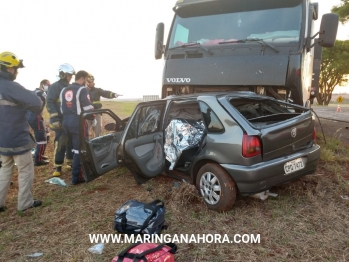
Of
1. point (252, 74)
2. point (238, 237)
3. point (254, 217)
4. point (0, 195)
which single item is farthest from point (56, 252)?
point (252, 74)

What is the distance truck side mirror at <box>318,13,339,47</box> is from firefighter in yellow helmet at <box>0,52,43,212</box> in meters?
4.30

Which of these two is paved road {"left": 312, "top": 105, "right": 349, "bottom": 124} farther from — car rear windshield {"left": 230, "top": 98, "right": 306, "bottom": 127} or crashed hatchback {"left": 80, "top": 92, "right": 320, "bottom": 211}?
crashed hatchback {"left": 80, "top": 92, "right": 320, "bottom": 211}

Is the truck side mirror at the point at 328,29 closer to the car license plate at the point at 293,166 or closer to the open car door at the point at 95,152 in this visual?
the car license plate at the point at 293,166

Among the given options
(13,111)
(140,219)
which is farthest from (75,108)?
(140,219)

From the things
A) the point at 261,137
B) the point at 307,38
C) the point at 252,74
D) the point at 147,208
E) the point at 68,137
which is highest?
the point at 307,38

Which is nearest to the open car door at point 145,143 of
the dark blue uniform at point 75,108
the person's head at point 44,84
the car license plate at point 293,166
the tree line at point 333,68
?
the dark blue uniform at point 75,108

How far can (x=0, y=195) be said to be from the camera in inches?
151

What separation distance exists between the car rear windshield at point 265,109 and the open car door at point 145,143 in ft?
3.63

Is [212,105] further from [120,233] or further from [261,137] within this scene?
[120,233]

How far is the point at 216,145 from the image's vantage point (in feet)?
11.3

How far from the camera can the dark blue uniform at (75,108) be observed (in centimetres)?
481

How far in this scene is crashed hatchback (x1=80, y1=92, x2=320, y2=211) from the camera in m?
3.25

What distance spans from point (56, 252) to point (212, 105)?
228 centimetres

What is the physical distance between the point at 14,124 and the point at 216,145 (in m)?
2.47
